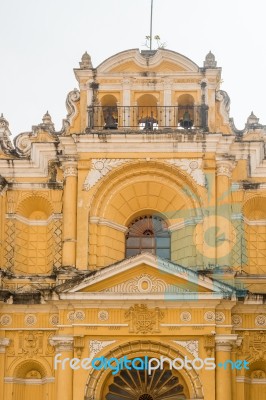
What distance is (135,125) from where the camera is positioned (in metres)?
32.0

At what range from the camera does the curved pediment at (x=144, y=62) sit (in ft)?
106

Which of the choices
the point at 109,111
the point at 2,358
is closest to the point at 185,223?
the point at 109,111

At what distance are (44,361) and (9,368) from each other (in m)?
1.01

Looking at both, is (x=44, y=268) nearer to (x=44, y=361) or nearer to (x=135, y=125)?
(x=44, y=361)

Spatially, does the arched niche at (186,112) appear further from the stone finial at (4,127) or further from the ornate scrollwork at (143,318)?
the ornate scrollwork at (143,318)

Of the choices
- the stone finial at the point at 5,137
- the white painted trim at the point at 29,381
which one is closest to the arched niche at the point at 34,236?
the stone finial at the point at 5,137

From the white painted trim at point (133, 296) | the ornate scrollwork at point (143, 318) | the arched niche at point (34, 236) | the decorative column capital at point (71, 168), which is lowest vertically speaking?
the ornate scrollwork at point (143, 318)

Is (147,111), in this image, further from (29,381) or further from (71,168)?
(29,381)

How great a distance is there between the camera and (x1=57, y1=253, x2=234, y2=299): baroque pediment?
2888cm

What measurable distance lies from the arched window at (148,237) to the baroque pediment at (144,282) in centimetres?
252

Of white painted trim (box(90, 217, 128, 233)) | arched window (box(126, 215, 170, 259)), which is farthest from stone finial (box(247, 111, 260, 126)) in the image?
white painted trim (box(90, 217, 128, 233))

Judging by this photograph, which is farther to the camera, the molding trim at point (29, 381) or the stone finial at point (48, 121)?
the stone finial at point (48, 121)

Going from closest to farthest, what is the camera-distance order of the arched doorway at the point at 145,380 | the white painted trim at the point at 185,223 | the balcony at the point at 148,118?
the arched doorway at the point at 145,380, the white painted trim at the point at 185,223, the balcony at the point at 148,118

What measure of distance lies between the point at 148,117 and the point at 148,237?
3719 millimetres
